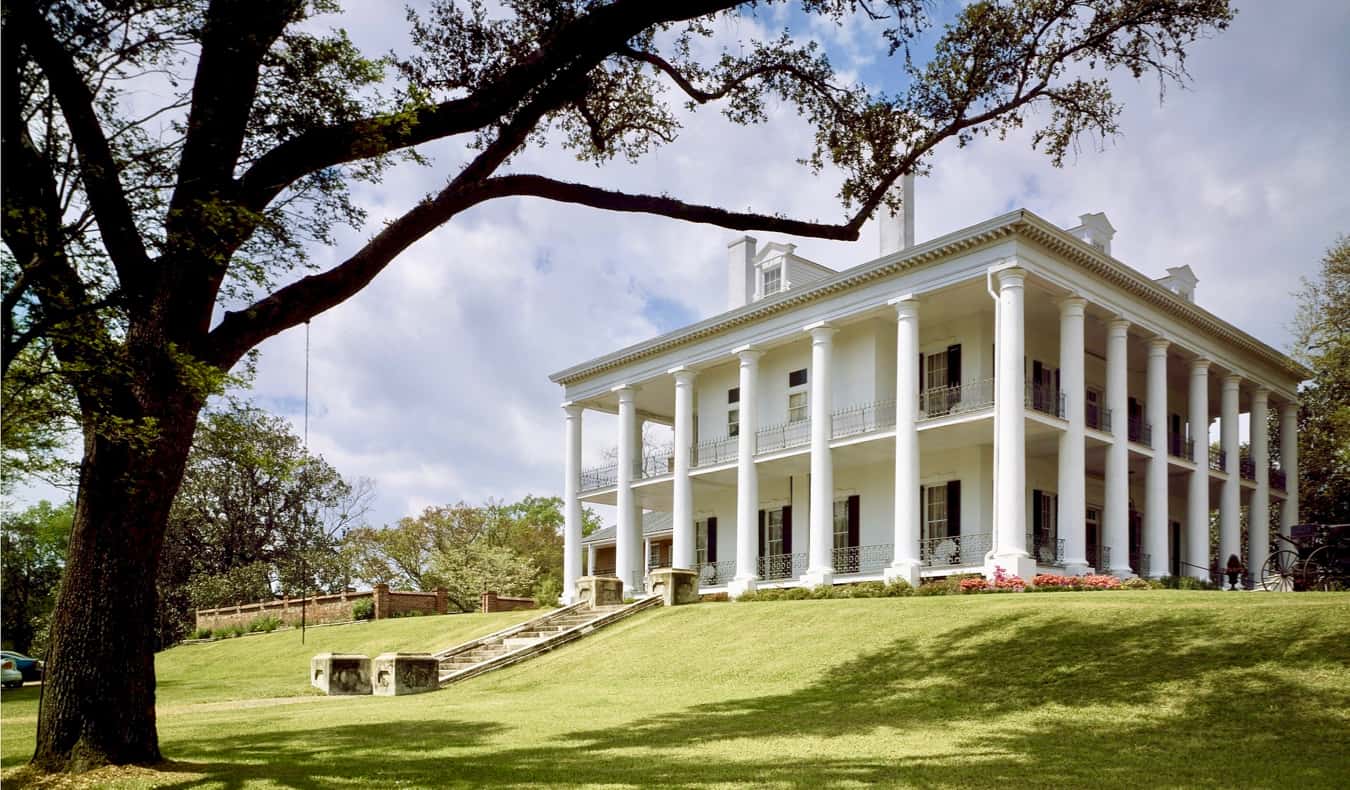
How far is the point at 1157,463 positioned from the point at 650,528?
22447mm

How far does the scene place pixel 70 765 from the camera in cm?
941

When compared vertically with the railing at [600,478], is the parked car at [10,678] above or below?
below

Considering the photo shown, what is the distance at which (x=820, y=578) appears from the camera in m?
28.4

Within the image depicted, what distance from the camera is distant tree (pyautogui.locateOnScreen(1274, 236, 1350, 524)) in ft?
108

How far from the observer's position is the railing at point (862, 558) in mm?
30141

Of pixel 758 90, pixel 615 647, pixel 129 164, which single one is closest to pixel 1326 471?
pixel 615 647

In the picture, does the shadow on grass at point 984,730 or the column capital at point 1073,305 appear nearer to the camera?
the shadow on grass at point 984,730

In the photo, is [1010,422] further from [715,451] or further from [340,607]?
[340,607]

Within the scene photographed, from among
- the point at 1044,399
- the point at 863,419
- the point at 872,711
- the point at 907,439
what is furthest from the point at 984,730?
the point at 1044,399

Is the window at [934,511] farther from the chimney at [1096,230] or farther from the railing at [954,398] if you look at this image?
the chimney at [1096,230]

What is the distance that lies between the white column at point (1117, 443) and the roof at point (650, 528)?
20.5 metres

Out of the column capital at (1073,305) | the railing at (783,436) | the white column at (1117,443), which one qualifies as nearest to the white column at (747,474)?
the railing at (783,436)

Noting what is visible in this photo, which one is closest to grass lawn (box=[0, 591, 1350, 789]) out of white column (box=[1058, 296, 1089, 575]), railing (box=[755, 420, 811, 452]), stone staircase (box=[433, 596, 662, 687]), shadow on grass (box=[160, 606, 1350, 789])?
shadow on grass (box=[160, 606, 1350, 789])

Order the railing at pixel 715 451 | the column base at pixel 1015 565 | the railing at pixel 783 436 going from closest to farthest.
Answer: the column base at pixel 1015 565 < the railing at pixel 783 436 < the railing at pixel 715 451
